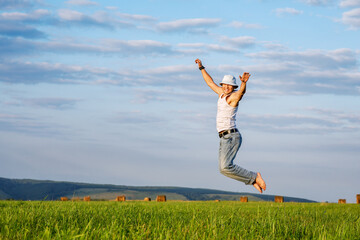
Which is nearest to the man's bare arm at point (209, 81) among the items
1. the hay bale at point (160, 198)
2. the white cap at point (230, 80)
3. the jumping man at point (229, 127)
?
the jumping man at point (229, 127)

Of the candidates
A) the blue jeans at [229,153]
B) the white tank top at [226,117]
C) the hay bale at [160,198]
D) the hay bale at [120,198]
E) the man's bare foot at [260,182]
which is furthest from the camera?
the hay bale at [160,198]

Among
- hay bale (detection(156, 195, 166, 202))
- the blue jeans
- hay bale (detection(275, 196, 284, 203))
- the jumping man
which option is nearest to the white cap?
the jumping man

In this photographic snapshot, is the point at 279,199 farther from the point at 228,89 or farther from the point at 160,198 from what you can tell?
the point at 228,89

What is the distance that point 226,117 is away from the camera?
10.2 meters

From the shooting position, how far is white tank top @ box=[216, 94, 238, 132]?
10.2 metres

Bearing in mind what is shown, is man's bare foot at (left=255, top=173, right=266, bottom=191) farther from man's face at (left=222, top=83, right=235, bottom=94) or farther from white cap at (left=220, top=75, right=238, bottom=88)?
white cap at (left=220, top=75, right=238, bottom=88)

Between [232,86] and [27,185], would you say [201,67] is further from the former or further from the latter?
[27,185]

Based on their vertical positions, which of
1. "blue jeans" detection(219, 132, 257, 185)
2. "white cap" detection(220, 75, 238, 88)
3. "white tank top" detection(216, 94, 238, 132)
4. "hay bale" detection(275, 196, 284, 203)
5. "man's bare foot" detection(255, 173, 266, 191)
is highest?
"white cap" detection(220, 75, 238, 88)

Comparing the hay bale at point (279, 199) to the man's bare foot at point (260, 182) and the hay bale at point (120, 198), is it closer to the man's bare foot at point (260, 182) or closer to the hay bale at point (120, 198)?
the hay bale at point (120, 198)

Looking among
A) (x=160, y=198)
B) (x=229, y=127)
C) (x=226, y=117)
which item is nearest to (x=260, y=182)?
(x=229, y=127)

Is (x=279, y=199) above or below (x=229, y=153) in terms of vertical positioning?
below

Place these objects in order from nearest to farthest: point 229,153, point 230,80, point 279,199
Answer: point 229,153
point 230,80
point 279,199

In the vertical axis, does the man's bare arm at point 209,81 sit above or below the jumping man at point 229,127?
above

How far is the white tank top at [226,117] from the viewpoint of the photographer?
1021cm
